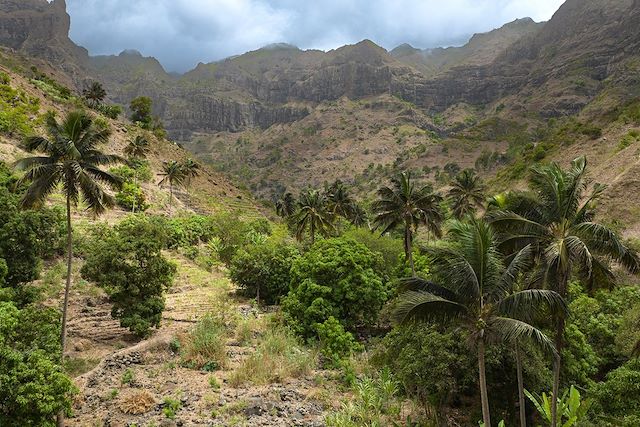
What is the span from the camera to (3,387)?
41.8ft

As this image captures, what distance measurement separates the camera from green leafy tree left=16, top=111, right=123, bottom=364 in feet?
60.2

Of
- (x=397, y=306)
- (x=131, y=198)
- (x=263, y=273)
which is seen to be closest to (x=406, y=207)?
(x=263, y=273)

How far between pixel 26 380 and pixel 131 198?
47.8 m

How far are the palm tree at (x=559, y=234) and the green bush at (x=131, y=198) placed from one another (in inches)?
2011

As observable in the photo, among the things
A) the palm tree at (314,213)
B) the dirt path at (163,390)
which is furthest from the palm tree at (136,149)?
the dirt path at (163,390)

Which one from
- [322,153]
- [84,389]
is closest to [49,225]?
[84,389]

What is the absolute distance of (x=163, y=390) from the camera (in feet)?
65.7

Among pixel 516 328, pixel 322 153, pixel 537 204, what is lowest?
pixel 516 328

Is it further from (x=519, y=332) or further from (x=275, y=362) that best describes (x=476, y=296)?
(x=275, y=362)

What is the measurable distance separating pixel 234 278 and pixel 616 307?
94.0ft

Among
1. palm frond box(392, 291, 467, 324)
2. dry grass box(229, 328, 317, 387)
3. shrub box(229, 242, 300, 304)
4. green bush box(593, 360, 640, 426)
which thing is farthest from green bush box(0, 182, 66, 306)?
green bush box(593, 360, 640, 426)

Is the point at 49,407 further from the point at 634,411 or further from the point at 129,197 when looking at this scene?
the point at 129,197

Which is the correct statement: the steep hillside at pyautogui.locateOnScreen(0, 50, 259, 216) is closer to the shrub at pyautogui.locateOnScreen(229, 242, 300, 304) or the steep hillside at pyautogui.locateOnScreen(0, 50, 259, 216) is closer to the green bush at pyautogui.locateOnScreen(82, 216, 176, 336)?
the shrub at pyautogui.locateOnScreen(229, 242, 300, 304)

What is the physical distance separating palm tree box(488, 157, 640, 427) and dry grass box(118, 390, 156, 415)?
619 inches
